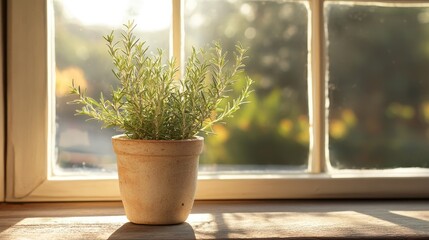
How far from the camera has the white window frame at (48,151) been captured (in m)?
1.42

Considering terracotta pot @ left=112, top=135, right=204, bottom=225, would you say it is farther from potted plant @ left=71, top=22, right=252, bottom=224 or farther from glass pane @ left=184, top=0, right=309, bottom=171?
glass pane @ left=184, top=0, right=309, bottom=171

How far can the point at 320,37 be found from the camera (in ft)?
5.03

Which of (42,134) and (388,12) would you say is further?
(388,12)

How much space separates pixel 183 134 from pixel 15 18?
452 millimetres

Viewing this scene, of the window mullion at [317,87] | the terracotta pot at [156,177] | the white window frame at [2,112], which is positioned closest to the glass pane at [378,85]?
the window mullion at [317,87]

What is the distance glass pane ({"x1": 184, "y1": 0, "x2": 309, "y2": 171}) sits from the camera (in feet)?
4.99

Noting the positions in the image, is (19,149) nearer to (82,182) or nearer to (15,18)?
(82,182)

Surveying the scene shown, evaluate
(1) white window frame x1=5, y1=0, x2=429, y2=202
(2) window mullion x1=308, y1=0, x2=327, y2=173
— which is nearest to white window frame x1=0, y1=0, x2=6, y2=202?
(1) white window frame x1=5, y1=0, x2=429, y2=202

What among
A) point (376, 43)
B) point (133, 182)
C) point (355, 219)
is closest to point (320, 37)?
point (376, 43)

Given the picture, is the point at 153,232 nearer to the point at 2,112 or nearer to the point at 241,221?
the point at 241,221

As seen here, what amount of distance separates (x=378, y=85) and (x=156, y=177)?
2.02 feet

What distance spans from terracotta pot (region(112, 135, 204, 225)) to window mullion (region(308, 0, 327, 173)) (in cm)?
38

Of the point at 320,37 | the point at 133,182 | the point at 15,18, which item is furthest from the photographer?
the point at 320,37

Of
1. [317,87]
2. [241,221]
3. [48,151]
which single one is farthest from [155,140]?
[317,87]
